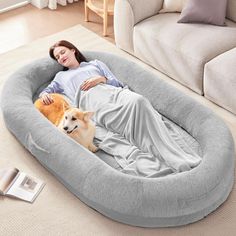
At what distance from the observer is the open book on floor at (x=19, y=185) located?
2.99 meters

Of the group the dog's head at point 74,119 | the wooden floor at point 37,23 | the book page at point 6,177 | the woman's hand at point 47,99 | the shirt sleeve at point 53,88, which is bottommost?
the wooden floor at point 37,23

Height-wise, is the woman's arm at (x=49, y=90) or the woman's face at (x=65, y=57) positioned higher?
the woman's face at (x=65, y=57)

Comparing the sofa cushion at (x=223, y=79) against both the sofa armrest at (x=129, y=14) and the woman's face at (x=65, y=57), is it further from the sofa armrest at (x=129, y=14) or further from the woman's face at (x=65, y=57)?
the woman's face at (x=65, y=57)

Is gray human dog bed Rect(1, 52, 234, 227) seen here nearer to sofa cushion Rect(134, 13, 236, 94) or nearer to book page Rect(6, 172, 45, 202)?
book page Rect(6, 172, 45, 202)

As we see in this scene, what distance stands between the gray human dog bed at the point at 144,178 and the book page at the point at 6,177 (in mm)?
170

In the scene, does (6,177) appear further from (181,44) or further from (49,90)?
(181,44)

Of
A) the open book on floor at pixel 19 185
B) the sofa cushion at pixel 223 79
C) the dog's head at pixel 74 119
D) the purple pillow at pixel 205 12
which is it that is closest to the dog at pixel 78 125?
the dog's head at pixel 74 119

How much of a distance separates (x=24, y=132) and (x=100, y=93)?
1.86 feet

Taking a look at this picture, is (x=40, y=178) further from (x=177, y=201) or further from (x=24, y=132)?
(x=177, y=201)

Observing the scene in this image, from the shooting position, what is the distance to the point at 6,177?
3.06m

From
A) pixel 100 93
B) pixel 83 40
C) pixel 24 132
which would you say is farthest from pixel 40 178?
pixel 83 40

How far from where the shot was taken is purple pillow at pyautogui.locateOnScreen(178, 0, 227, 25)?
3889 millimetres

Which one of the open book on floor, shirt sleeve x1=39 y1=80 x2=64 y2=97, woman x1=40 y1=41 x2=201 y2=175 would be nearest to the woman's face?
woman x1=40 y1=41 x2=201 y2=175

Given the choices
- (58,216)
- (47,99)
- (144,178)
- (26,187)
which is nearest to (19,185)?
(26,187)
